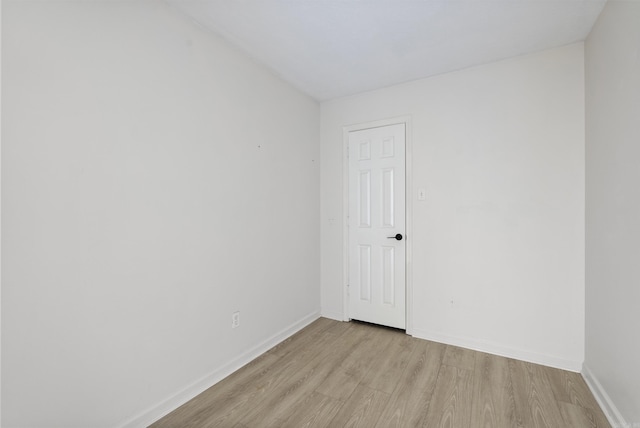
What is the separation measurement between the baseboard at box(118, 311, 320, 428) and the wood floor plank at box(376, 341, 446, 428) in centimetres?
117

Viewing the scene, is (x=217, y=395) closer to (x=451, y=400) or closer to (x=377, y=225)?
(x=451, y=400)

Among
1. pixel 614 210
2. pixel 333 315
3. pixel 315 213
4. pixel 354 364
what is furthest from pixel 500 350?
pixel 315 213

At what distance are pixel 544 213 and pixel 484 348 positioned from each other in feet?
4.24

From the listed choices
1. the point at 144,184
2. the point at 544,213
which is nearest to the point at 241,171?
the point at 144,184

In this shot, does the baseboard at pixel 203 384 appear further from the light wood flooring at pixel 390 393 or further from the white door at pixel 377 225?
the white door at pixel 377 225

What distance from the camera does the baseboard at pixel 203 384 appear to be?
1.60 m

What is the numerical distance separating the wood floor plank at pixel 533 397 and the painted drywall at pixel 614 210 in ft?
0.91

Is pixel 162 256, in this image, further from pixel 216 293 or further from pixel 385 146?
pixel 385 146

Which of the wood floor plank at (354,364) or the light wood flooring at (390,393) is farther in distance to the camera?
the wood floor plank at (354,364)

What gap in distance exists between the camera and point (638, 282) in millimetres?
1391

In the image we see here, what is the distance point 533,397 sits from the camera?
1.87 meters

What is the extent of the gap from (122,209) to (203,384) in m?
1.34

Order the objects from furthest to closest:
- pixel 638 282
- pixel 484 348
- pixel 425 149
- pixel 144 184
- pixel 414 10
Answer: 1. pixel 425 149
2. pixel 484 348
3. pixel 414 10
4. pixel 144 184
5. pixel 638 282

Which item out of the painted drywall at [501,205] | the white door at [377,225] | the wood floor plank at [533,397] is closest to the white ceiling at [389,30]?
Answer: the painted drywall at [501,205]
